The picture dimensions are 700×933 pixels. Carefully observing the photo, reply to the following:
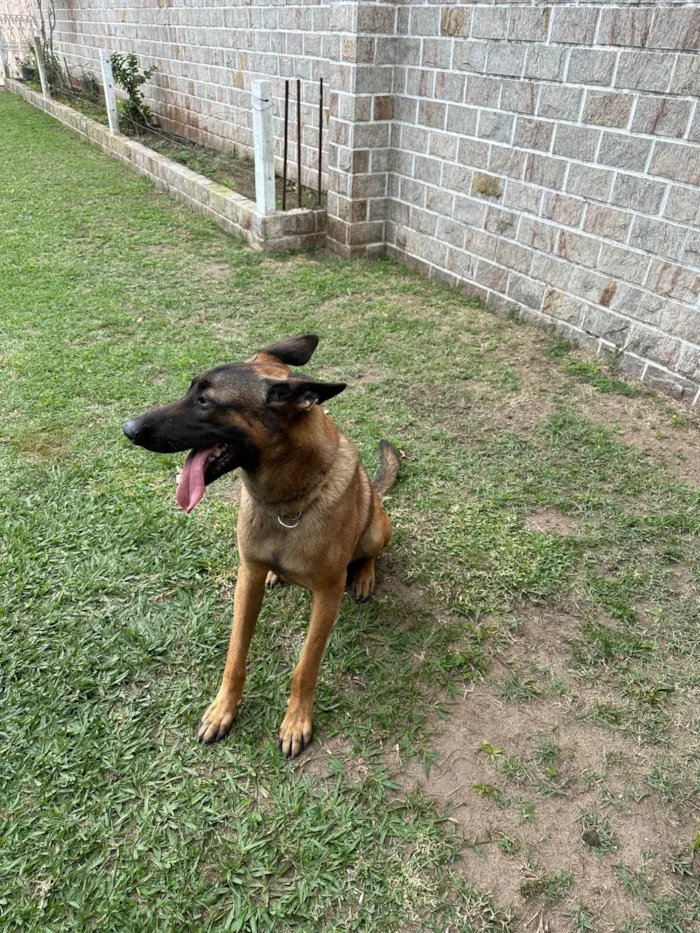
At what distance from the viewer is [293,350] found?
238 centimetres

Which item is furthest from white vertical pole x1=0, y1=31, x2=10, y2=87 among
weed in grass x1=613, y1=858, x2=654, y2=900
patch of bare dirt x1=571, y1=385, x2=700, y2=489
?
weed in grass x1=613, y1=858, x2=654, y2=900

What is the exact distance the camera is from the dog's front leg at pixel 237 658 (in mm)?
2367

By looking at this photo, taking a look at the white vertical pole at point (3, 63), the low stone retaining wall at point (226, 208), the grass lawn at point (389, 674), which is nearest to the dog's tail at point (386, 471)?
the grass lawn at point (389, 674)

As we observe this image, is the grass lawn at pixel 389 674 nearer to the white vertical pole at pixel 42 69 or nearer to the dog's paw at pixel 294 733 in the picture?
the dog's paw at pixel 294 733

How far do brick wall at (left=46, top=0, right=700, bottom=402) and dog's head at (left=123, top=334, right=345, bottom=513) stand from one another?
Result: 3430 mm

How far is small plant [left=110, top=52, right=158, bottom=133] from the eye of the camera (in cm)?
1198

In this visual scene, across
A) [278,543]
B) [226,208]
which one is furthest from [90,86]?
[278,543]

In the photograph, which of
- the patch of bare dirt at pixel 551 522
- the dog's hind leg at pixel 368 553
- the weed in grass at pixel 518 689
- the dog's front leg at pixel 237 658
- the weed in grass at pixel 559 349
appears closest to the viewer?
the dog's front leg at pixel 237 658

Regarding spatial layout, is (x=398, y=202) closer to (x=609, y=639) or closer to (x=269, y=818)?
(x=609, y=639)

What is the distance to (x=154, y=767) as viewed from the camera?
7.39ft

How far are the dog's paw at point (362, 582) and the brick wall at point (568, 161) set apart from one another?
2862 millimetres

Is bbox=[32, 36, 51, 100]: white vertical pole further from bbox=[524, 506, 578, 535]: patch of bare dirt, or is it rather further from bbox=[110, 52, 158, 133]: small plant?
bbox=[524, 506, 578, 535]: patch of bare dirt

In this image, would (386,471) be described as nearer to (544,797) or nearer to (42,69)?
(544,797)

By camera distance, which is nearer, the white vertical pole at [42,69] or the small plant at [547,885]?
the small plant at [547,885]
